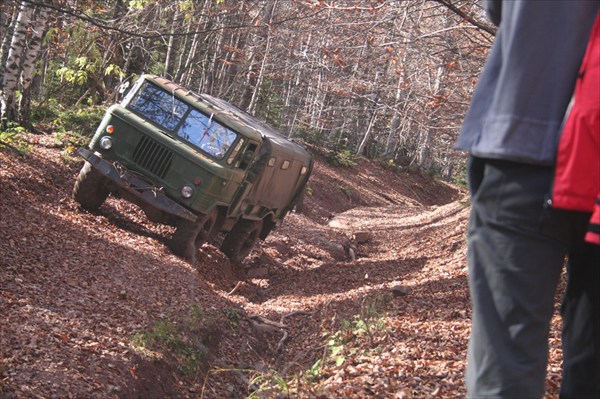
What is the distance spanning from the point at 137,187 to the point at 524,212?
410 inches

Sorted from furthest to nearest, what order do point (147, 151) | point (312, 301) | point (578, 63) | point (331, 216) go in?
point (331, 216)
point (147, 151)
point (312, 301)
point (578, 63)

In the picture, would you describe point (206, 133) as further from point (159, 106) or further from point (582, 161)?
point (582, 161)

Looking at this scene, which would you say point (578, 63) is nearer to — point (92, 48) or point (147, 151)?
point (147, 151)

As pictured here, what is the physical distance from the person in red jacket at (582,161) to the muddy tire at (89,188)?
10960mm

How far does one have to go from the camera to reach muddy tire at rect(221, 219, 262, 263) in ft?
46.1

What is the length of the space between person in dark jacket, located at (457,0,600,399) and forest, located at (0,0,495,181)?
5.51 meters

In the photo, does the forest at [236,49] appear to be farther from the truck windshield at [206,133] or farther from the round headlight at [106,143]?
the truck windshield at [206,133]

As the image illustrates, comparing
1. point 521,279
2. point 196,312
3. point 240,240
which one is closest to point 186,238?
point 240,240

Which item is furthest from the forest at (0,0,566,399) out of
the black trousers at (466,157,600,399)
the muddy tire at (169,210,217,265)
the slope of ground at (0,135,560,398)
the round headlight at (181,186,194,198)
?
the black trousers at (466,157,600,399)

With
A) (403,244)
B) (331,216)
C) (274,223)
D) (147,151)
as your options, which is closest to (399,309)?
(147,151)

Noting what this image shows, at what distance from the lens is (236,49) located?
19.4 meters

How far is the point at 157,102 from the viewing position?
493 inches

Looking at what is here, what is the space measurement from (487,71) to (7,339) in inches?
200

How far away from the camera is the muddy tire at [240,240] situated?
14.0m
